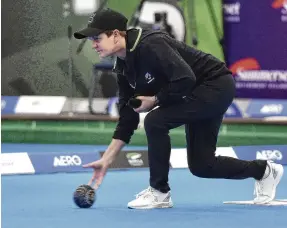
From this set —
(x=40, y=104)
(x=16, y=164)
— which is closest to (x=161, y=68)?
(x=16, y=164)

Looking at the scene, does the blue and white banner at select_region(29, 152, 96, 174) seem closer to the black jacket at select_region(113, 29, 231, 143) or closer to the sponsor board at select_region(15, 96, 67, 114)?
the black jacket at select_region(113, 29, 231, 143)

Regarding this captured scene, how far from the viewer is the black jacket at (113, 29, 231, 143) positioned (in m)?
4.73

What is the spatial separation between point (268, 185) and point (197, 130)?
66cm

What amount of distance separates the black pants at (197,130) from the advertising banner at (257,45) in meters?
4.80

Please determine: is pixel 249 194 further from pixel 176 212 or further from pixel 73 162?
pixel 73 162

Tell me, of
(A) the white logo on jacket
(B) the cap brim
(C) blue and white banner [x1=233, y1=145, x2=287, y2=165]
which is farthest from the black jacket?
(C) blue and white banner [x1=233, y1=145, x2=287, y2=165]

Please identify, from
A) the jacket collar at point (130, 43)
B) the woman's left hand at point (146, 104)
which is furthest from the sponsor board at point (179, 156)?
the woman's left hand at point (146, 104)

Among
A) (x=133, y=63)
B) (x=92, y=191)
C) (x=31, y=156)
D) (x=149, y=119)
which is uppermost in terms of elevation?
(x=133, y=63)

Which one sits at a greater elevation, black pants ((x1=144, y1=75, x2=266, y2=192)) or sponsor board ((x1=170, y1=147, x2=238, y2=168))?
black pants ((x1=144, y1=75, x2=266, y2=192))

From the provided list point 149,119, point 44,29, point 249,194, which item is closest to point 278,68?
point 44,29

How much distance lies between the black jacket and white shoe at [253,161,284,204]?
709 mm

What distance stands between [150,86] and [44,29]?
6300mm

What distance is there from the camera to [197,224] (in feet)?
14.5

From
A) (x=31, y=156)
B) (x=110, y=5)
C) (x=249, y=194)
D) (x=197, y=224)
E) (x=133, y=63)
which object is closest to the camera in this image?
(x=197, y=224)
